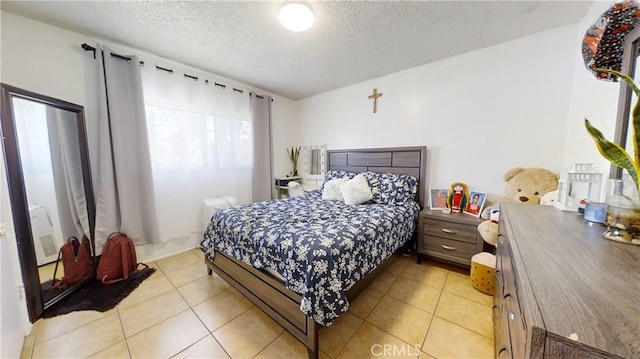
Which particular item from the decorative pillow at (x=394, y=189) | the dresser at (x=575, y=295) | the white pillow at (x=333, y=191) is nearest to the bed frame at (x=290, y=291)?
the decorative pillow at (x=394, y=189)

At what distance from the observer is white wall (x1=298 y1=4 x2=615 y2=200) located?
1970 mm

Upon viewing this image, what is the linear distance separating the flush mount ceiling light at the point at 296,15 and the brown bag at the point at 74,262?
276 centimetres

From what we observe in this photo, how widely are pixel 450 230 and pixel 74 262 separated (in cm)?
366

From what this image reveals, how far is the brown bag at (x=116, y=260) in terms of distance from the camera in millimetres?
2125

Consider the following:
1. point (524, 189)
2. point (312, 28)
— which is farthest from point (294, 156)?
point (524, 189)

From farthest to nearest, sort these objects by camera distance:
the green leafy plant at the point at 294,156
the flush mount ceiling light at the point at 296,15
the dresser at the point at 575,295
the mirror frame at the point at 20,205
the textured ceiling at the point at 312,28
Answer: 1. the green leafy plant at the point at 294,156
2. the textured ceiling at the point at 312,28
3. the flush mount ceiling light at the point at 296,15
4. the mirror frame at the point at 20,205
5. the dresser at the point at 575,295

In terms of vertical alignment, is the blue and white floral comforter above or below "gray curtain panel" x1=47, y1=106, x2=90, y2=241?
below

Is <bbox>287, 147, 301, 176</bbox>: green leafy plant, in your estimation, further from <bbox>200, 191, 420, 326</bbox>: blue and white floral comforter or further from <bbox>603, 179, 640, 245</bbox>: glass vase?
<bbox>603, 179, 640, 245</bbox>: glass vase

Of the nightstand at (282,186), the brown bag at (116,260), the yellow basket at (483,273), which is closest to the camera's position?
the yellow basket at (483,273)

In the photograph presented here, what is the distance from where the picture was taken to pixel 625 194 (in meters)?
0.90

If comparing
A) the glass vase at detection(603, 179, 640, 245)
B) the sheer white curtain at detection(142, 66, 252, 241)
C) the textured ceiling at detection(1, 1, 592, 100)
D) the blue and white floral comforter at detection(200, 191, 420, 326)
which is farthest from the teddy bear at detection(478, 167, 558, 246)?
the sheer white curtain at detection(142, 66, 252, 241)

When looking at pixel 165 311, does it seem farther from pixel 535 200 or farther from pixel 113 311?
pixel 535 200

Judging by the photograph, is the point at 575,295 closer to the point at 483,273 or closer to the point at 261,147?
the point at 483,273

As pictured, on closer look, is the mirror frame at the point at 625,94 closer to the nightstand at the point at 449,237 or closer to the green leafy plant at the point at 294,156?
the nightstand at the point at 449,237
